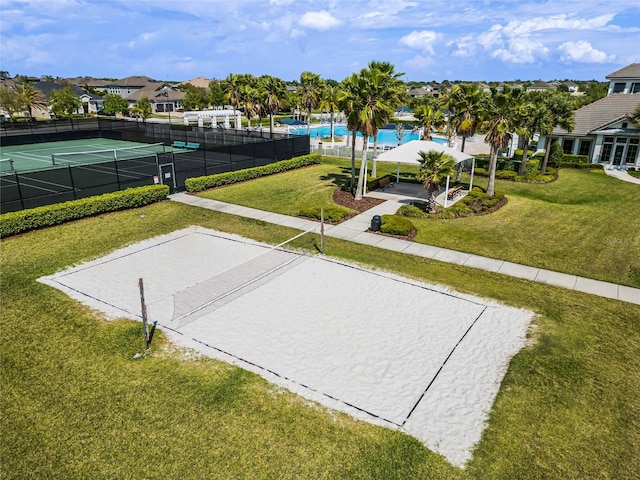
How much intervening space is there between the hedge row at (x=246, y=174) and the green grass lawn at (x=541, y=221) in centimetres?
74

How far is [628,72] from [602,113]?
54.8ft

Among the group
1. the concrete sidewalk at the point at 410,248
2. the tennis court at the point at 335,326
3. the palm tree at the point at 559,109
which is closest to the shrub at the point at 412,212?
the concrete sidewalk at the point at 410,248

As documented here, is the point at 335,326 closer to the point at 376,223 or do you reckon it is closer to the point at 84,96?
the point at 376,223

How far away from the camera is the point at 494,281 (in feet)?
54.8

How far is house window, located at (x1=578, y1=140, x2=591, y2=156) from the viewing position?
42062 millimetres

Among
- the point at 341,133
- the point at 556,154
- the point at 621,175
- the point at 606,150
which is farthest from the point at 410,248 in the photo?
the point at 341,133

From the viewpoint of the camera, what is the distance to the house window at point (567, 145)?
43.0 meters

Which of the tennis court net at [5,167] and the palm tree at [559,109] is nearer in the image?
the palm tree at [559,109]

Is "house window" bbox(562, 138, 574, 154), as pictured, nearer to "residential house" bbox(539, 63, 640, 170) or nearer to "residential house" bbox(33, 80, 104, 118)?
"residential house" bbox(539, 63, 640, 170)

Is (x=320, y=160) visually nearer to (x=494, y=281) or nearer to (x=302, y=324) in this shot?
(x=494, y=281)

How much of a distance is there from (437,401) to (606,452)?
348 centimetres

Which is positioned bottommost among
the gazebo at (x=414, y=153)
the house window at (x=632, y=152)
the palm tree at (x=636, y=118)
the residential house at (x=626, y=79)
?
the house window at (x=632, y=152)

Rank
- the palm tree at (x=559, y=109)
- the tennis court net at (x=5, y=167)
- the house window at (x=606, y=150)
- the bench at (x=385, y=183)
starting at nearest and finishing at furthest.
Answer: the bench at (x=385, y=183) < the palm tree at (x=559, y=109) < the tennis court net at (x=5, y=167) < the house window at (x=606, y=150)

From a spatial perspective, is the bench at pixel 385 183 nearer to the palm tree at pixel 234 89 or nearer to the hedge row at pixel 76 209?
the hedge row at pixel 76 209
